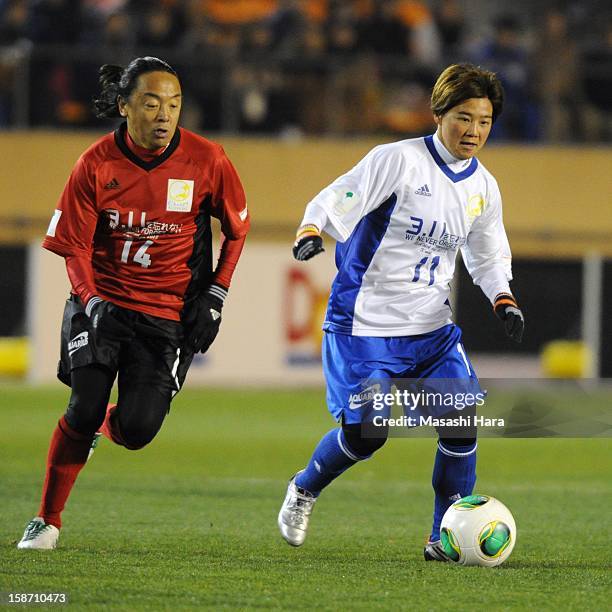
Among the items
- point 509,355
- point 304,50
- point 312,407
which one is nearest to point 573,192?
point 509,355

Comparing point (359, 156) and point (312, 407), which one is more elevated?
point (359, 156)

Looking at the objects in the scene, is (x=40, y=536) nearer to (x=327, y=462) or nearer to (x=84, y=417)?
(x=84, y=417)

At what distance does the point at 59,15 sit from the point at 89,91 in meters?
1.12

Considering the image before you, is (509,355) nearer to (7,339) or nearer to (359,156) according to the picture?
(359,156)

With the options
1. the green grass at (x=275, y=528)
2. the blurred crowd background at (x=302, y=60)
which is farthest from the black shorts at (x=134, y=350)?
the blurred crowd background at (x=302, y=60)

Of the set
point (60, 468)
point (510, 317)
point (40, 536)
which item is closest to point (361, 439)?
point (510, 317)

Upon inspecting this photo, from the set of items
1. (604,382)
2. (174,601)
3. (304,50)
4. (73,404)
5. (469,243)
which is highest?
(304,50)

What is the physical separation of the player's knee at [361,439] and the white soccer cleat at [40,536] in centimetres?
129

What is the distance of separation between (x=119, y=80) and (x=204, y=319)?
1092mm

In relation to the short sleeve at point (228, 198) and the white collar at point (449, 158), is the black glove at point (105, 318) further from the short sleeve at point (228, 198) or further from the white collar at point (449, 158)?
the white collar at point (449, 158)

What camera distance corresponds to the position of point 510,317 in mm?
5723

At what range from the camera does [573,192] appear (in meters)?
18.8

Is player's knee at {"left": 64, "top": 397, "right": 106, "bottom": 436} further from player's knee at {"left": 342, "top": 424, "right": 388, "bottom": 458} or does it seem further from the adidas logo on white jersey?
the adidas logo on white jersey

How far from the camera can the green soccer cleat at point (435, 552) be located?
18.5 ft
